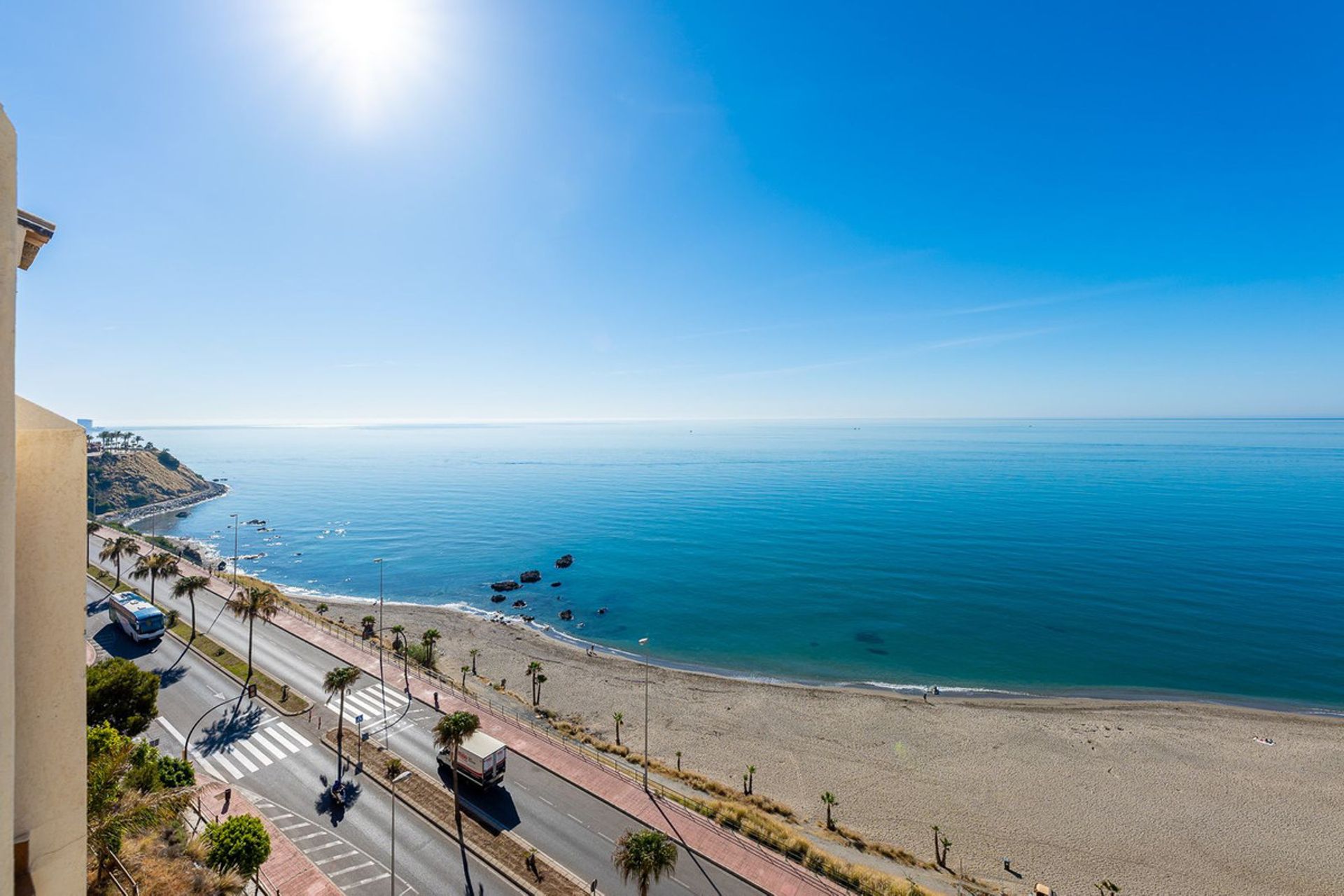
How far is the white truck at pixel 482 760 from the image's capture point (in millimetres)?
28844

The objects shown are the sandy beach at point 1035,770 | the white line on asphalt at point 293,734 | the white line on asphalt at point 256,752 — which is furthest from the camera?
the white line on asphalt at point 293,734

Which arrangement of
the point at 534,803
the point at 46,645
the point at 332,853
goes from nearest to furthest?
the point at 46,645 < the point at 332,853 < the point at 534,803

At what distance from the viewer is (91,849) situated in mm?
15922

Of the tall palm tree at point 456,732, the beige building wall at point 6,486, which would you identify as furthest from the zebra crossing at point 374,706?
the beige building wall at point 6,486

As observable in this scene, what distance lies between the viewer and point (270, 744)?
3312 cm

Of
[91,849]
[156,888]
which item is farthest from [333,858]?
[91,849]

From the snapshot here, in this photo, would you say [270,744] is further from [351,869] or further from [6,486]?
[6,486]

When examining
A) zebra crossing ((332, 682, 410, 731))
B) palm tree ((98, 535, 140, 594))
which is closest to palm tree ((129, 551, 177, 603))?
palm tree ((98, 535, 140, 594))

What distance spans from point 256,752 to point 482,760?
52.4 ft

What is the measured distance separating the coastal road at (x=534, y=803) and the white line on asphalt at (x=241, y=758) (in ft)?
18.4

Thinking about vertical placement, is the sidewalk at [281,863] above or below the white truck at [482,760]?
below

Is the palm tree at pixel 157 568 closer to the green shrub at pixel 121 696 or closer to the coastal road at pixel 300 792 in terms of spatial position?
the coastal road at pixel 300 792

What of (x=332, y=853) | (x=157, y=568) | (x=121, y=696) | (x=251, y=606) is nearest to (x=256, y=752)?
(x=121, y=696)

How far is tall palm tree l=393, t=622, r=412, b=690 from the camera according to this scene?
42509 mm
